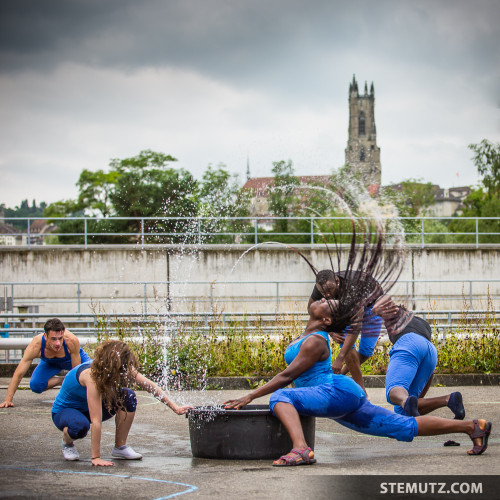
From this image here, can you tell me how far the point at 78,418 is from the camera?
6598mm

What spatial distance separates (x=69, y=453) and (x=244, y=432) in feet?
4.93

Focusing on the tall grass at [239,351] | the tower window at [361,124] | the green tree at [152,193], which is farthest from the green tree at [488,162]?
the tower window at [361,124]

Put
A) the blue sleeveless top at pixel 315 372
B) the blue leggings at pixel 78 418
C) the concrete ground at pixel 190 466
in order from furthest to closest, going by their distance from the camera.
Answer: the blue leggings at pixel 78 418
the blue sleeveless top at pixel 315 372
the concrete ground at pixel 190 466

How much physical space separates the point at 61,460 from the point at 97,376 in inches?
32.1

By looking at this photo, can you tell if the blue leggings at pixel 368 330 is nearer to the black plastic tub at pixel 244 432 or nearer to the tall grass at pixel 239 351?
the black plastic tub at pixel 244 432

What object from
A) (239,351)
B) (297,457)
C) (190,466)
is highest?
(239,351)

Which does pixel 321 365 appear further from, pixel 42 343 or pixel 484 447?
pixel 42 343

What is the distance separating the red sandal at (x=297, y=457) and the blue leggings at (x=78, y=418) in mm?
1408

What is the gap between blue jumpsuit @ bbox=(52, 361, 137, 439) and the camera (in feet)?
21.6

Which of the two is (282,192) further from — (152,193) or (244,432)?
(152,193)

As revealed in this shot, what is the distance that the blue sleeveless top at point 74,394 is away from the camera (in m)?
6.70

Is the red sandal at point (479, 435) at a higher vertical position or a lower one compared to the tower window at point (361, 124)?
lower

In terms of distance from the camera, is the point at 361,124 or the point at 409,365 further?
the point at 361,124

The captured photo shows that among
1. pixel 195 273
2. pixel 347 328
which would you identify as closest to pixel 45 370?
pixel 347 328
